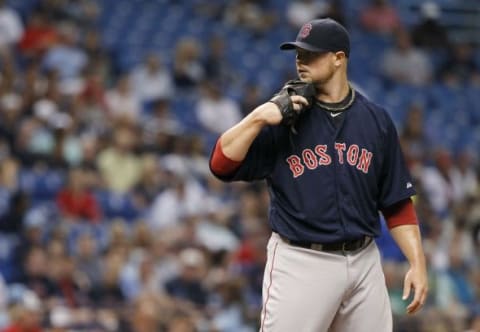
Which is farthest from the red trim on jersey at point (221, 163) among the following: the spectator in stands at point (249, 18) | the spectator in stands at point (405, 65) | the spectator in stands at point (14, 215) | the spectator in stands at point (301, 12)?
the spectator in stands at point (405, 65)

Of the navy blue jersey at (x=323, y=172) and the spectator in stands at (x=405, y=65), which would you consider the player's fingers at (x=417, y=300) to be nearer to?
the navy blue jersey at (x=323, y=172)

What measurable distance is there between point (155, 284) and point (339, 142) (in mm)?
5014

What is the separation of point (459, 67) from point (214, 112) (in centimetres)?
421

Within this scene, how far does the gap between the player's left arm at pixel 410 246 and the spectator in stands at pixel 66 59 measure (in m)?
7.34

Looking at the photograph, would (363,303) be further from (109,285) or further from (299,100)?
(109,285)

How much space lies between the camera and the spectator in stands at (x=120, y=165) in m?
10.9

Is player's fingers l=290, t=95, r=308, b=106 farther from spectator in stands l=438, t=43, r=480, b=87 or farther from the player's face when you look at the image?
spectator in stands l=438, t=43, r=480, b=87

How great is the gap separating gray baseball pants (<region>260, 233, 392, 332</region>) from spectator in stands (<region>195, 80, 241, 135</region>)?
306 inches

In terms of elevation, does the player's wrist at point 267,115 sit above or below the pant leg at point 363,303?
above

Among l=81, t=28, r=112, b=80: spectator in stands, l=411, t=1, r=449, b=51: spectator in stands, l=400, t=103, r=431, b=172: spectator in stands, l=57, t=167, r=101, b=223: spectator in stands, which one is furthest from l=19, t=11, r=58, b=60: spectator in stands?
l=411, t=1, r=449, b=51: spectator in stands

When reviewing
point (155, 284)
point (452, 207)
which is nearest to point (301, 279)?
point (155, 284)

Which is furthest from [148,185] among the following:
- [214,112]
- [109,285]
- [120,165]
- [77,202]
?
[214,112]

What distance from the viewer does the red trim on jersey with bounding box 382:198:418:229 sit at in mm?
4926

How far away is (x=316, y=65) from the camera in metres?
4.77
